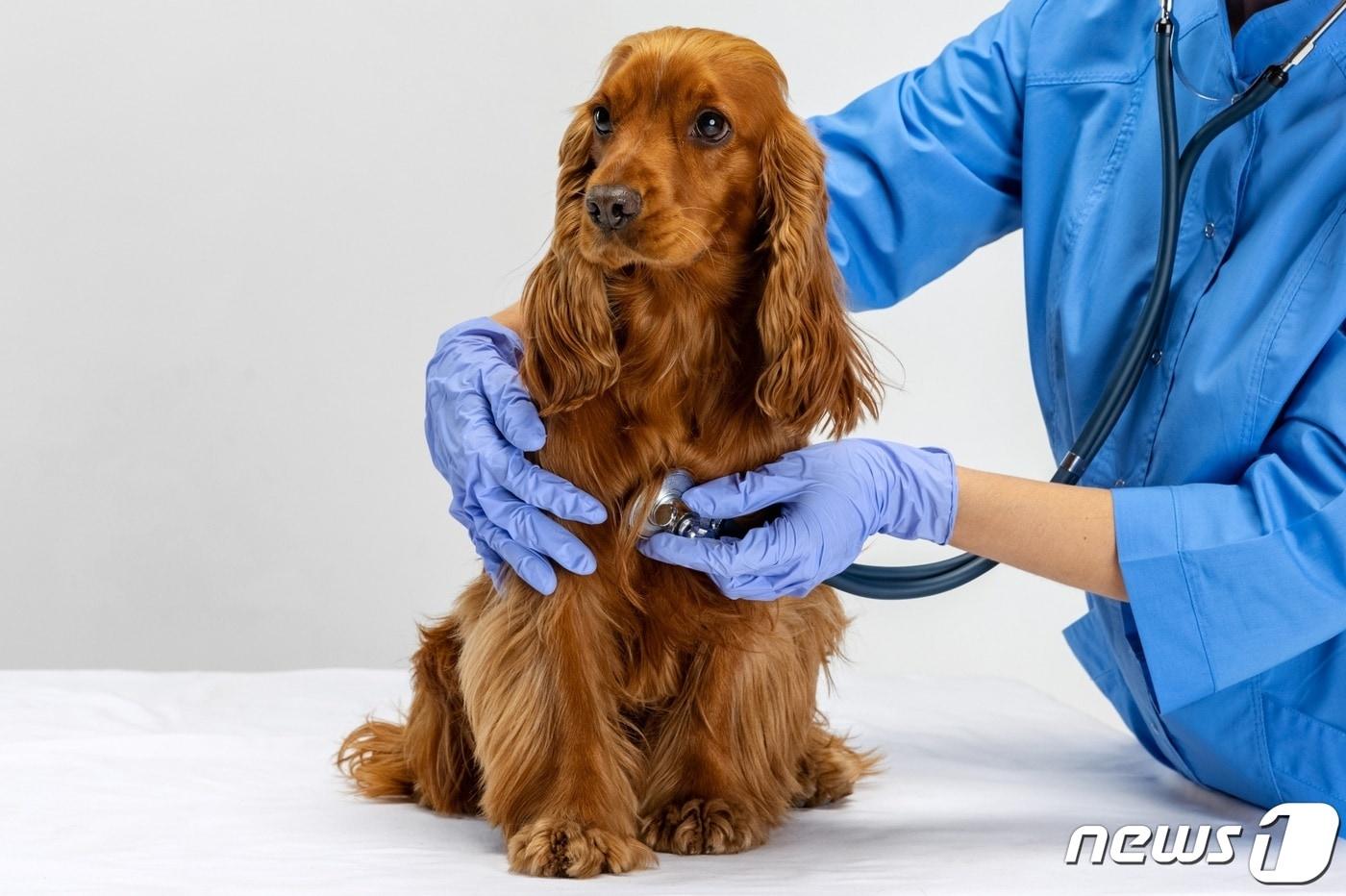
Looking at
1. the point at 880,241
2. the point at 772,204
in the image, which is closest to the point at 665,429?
the point at 772,204

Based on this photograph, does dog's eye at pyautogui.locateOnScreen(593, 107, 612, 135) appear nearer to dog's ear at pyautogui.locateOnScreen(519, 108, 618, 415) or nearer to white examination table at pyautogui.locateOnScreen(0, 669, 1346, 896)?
dog's ear at pyautogui.locateOnScreen(519, 108, 618, 415)

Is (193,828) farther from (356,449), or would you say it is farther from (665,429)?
(356,449)

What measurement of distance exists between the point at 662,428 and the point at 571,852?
24.4 inches

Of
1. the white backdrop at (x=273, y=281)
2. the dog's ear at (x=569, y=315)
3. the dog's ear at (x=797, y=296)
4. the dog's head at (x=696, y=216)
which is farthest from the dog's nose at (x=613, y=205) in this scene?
the white backdrop at (x=273, y=281)

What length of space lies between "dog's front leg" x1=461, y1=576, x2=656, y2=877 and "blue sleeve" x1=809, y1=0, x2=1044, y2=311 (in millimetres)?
960

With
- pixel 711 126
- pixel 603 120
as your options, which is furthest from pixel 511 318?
pixel 711 126

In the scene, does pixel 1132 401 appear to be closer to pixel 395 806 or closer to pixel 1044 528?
pixel 1044 528

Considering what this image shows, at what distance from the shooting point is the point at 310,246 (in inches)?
184

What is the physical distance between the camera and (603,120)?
2387 mm

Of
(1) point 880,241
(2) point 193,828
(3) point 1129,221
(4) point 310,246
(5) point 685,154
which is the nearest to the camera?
(5) point 685,154

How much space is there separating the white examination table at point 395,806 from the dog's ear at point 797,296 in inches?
26.8

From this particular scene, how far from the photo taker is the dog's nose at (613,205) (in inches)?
86.4

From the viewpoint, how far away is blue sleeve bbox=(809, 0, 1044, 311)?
3.08m

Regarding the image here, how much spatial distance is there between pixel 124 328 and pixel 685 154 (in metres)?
2.83
